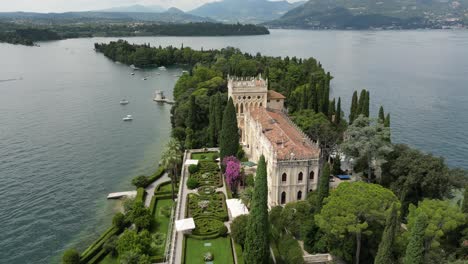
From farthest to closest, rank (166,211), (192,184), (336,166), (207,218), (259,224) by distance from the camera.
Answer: (336,166) → (192,184) → (166,211) → (207,218) → (259,224)

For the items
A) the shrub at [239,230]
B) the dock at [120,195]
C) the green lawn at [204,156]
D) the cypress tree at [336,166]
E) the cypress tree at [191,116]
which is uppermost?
the cypress tree at [191,116]

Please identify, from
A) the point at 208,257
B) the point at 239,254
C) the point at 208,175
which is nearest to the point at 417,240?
the point at 239,254

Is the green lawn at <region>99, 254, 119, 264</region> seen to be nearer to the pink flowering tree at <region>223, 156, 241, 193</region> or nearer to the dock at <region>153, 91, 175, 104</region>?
the pink flowering tree at <region>223, 156, 241, 193</region>

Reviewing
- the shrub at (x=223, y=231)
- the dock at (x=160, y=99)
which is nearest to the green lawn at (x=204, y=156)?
the shrub at (x=223, y=231)

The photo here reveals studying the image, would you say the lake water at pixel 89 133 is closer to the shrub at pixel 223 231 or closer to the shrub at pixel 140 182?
the shrub at pixel 140 182

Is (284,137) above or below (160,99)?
above

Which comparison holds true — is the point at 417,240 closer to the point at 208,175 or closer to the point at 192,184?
the point at 192,184
